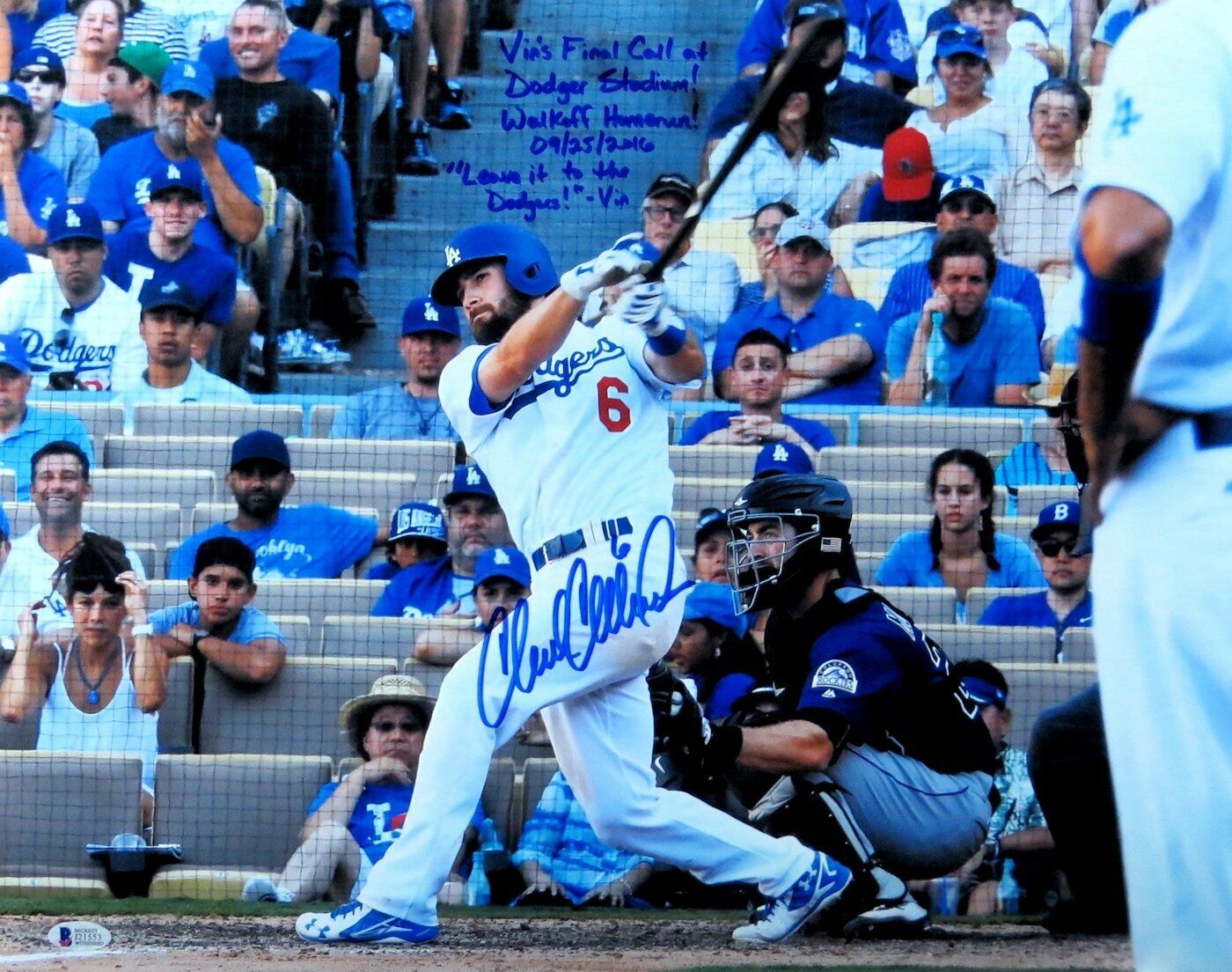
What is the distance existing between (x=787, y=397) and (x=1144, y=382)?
5295mm

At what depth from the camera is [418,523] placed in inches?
245

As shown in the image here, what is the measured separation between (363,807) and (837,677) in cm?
166

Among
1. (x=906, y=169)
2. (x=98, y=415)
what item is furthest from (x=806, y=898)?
(x=906, y=169)

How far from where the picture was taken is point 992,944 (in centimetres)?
412

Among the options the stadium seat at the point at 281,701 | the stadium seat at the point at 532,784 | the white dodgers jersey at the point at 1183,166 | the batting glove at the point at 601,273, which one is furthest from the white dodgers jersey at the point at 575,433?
the white dodgers jersey at the point at 1183,166

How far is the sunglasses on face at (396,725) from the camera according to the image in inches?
205

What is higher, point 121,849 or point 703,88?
point 703,88

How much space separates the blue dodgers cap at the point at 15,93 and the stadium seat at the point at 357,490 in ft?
8.73

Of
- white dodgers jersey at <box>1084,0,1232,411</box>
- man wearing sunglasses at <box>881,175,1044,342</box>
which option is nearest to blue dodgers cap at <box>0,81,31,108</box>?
man wearing sunglasses at <box>881,175,1044,342</box>

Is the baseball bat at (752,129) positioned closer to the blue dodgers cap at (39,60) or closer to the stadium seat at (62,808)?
the stadium seat at (62,808)

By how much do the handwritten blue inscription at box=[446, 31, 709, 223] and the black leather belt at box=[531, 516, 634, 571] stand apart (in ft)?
15.9

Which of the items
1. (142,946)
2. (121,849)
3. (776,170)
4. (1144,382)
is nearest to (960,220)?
(776,170)

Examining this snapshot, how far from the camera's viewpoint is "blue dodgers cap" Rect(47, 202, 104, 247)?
24.2 ft

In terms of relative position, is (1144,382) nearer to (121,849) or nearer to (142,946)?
(142,946)
